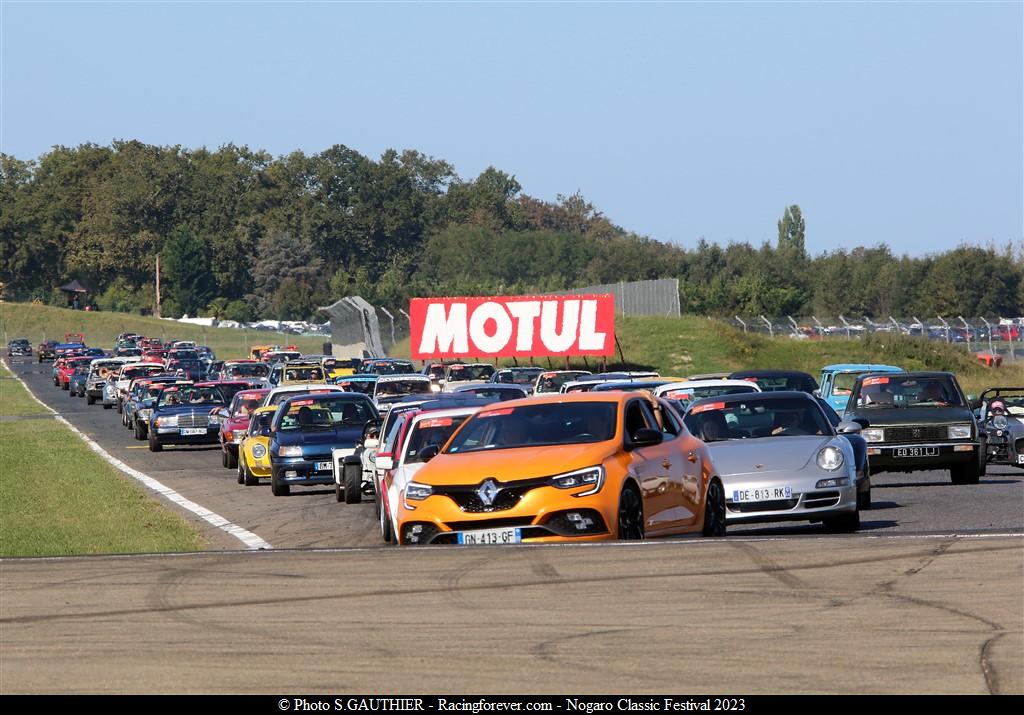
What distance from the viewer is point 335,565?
11859 mm

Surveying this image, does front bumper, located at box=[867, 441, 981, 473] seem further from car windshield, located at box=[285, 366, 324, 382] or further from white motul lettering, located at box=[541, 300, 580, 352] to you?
white motul lettering, located at box=[541, 300, 580, 352]

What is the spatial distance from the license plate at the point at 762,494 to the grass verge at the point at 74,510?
17.3 feet

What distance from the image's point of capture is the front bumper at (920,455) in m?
23.8

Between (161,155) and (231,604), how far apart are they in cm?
18481

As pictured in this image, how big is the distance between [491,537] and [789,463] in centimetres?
446

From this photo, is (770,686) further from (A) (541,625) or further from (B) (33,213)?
(B) (33,213)

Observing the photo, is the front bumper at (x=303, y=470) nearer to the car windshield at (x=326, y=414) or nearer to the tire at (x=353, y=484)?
the car windshield at (x=326, y=414)

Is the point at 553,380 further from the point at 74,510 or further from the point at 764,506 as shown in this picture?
the point at 764,506

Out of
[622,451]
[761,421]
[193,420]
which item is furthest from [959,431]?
[193,420]

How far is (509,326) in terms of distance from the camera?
2852 inches

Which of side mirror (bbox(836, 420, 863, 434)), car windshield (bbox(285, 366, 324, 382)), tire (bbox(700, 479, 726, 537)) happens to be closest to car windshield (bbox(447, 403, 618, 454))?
tire (bbox(700, 479, 726, 537))

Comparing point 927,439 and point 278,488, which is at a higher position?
point 927,439

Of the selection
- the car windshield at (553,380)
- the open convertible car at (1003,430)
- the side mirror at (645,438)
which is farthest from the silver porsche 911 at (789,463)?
the car windshield at (553,380)

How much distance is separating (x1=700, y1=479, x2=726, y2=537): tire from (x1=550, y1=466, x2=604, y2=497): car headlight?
6.22ft
